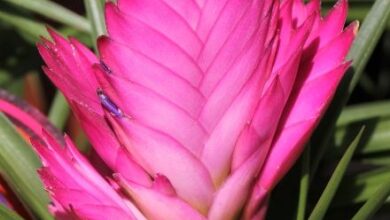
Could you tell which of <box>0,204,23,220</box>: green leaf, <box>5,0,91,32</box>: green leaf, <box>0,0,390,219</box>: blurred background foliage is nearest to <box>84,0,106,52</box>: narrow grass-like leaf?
<box>0,0,390,219</box>: blurred background foliage

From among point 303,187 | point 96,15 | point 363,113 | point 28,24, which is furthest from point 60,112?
point 303,187

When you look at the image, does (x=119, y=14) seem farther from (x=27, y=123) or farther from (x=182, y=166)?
(x=27, y=123)

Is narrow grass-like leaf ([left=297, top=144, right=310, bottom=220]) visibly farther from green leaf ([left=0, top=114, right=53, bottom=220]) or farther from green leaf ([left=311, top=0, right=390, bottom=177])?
green leaf ([left=0, top=114, right=53, bottom=220])

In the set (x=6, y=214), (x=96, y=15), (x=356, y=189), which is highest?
(x=96, y=15)

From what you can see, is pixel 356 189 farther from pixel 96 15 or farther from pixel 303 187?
pixel 96 15

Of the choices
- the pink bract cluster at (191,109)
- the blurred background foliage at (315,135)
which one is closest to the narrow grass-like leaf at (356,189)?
the blurred background foliage at (315,135)

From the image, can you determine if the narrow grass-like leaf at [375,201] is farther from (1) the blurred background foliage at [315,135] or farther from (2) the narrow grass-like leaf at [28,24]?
(2) the narrow grass-like leaf at [28,24]

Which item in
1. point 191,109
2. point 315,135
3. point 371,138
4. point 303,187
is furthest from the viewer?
point 371,138
